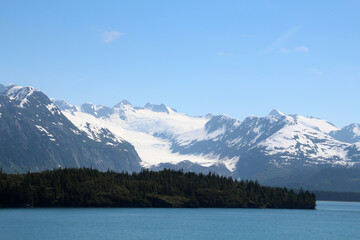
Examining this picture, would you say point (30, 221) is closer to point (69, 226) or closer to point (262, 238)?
point (69, 226)

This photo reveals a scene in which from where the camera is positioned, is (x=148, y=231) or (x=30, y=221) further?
(x=30, y=221)

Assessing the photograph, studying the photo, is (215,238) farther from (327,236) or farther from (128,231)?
(327,236)

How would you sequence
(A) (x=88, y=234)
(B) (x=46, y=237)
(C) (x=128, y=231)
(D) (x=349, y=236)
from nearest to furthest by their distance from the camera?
(B) (x=46, y=237) < (A) (x=88, y=234) < (C) (x=128, y=231) < (D) (x=349, y=236)

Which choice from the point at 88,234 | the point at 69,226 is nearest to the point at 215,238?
the point at 88,234

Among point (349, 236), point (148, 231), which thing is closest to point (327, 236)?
point (349, 236)

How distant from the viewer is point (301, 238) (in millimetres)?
182000

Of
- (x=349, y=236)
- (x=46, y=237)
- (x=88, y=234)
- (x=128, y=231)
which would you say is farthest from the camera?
(x=349, y=236)

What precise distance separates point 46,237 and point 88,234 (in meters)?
15.2

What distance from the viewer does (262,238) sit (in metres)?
178

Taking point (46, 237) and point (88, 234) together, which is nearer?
point (46, 237)

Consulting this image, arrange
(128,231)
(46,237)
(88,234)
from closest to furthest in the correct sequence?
(46,237)
(88,234)
(128,231)

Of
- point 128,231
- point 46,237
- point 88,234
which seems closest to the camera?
point 46,237

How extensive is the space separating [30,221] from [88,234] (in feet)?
123

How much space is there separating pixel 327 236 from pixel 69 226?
284ft
